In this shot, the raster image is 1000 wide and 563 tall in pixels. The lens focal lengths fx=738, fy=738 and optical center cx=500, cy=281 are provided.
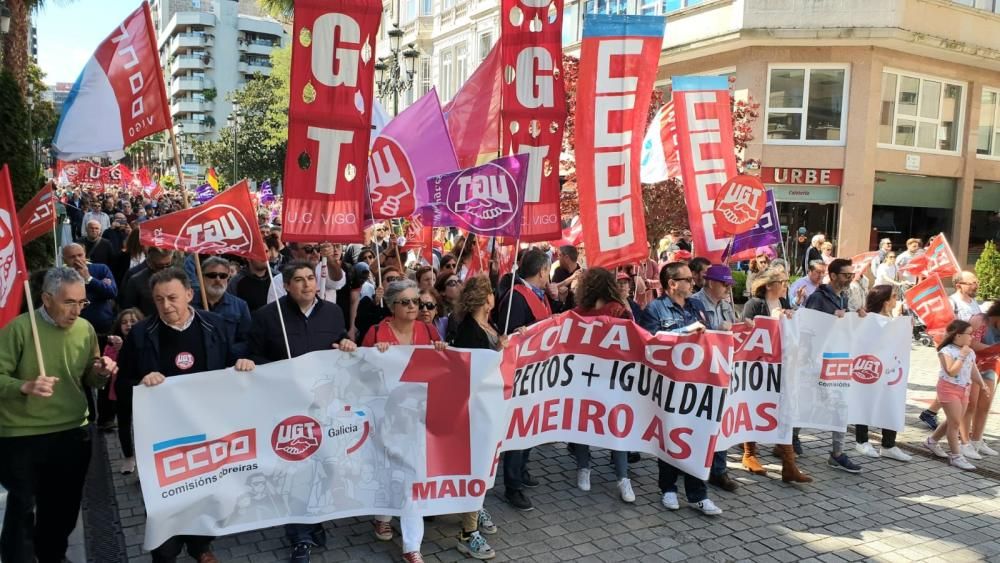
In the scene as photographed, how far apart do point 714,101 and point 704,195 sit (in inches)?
38.1

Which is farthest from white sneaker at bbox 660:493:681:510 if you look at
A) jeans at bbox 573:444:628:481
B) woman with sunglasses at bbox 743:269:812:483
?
woman with sunglasses at bbox 743:269:812:483

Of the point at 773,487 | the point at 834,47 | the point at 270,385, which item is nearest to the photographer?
the point at 270,385

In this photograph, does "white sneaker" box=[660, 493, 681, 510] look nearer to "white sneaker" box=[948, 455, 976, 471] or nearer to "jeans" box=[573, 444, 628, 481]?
"jeans" box=[573, 444, 628, 481]

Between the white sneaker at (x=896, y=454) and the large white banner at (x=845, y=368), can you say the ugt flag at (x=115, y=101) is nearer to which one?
the large white banner at (x=845, y=368)

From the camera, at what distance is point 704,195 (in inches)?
296

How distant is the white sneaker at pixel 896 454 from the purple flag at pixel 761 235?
244cm

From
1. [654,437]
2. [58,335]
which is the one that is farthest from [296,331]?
[654,437]

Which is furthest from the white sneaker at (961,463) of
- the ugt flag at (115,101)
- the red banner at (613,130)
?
the ugt flag at (115,101)

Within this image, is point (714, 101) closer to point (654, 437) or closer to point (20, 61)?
point (654, 437)

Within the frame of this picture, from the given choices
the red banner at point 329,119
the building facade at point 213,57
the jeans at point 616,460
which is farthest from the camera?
the building facade at point 213,57

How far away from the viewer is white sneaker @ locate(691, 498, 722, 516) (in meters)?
5.53

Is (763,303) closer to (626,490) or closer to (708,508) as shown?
(708,508)

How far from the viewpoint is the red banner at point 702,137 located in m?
7.48

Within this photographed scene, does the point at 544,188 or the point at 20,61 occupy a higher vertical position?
the point at 20,61
